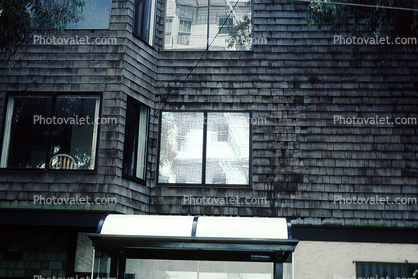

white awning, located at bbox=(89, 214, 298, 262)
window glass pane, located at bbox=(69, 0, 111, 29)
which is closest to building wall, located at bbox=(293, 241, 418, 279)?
white awning, located at bbox=(89, 214, 298, 262)

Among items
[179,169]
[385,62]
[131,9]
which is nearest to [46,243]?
[179,169]

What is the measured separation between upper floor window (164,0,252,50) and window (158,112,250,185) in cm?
170

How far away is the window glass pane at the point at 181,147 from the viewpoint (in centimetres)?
1008

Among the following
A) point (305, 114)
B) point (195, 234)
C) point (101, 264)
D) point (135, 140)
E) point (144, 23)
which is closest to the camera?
point (195, 234)

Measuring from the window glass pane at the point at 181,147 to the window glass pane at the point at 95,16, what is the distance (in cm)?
235

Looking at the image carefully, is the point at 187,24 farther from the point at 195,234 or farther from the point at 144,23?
the point at 195,234

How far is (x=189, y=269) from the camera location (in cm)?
829

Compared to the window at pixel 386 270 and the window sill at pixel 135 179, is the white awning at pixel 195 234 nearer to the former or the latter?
the window sill at pixel 135 179

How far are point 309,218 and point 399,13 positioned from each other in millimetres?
4692

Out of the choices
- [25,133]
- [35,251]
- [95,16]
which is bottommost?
[35,251]

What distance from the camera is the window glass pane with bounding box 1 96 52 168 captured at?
9.06m

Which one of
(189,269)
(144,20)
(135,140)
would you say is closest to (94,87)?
(135,140)

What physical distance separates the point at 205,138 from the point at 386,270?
4.59 meters

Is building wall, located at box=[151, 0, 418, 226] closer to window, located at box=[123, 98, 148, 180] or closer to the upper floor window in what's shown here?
the upper floor window
